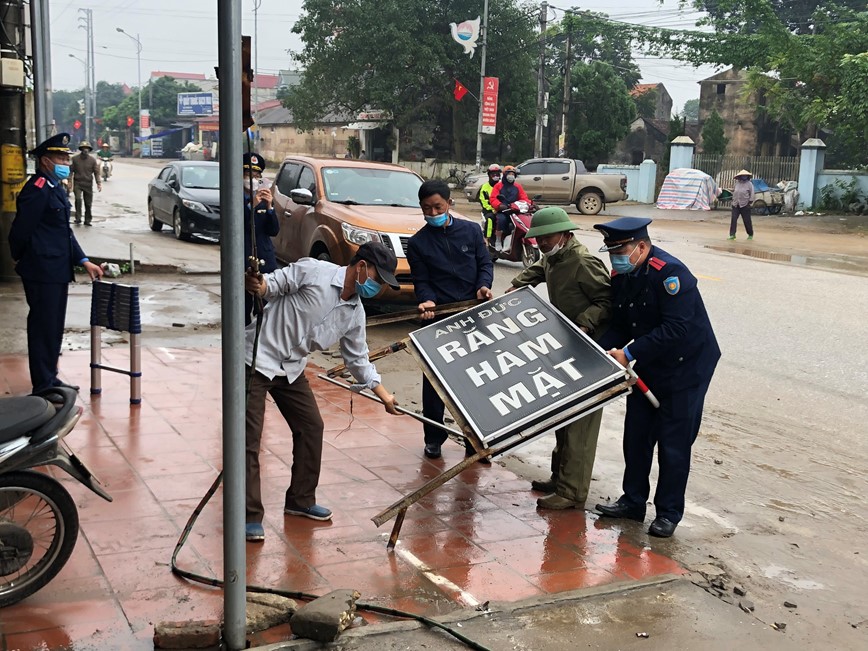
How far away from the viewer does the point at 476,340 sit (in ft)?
17.9

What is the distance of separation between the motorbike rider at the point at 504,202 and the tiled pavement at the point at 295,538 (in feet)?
31.4

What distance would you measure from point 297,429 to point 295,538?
0.59 metres

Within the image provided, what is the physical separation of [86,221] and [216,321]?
462 inches

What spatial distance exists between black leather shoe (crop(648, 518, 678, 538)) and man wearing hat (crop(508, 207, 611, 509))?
1.61 feet

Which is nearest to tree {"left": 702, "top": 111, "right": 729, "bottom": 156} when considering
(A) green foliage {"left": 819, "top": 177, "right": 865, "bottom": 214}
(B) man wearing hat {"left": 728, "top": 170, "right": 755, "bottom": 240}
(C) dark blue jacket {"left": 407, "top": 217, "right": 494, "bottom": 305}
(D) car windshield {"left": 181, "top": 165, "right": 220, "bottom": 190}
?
(A) green foliage {"left": 819, "top": 177, "right": 865, "bottom": 214}

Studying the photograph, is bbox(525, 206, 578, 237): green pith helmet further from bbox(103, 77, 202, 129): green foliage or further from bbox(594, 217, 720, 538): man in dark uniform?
bbox(103, 77, 202, 129): green foliage

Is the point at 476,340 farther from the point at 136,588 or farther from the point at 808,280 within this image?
the point at 808,280

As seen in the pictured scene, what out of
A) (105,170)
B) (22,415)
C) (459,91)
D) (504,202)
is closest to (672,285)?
(22,415)

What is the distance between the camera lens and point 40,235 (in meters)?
6.76

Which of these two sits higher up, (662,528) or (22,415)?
(22,415)

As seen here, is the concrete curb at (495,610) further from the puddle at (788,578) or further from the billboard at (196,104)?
the billboard at (196,104)

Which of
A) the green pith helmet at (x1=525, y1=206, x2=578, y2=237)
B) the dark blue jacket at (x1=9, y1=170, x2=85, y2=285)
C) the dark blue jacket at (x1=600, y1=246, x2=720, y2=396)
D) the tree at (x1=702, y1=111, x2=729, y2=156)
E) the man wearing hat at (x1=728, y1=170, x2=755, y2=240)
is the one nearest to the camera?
the dark blue jacket at (x1=600, y1=246, x2=720, y2=396)

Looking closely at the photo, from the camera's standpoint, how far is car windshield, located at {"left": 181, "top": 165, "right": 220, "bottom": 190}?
19.0 metres

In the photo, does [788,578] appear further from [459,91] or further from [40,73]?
[459,91]
